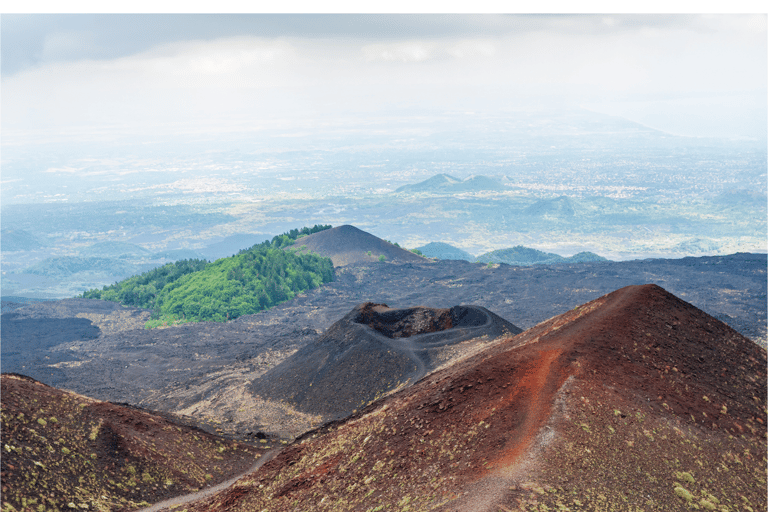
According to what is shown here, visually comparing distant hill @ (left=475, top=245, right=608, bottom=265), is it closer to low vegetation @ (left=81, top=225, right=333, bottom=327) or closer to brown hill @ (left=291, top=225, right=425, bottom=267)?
brown hill @ (left=291, top=225, right=425, bottom=267)

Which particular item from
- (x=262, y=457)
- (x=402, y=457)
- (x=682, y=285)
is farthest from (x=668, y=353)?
(x=682, y=285)

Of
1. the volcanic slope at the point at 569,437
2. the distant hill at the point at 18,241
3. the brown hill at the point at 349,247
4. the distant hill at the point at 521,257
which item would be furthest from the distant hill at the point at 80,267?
the volcanic slope at the point at 569,437

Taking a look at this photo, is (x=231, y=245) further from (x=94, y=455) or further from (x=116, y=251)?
(x=94, y=455)

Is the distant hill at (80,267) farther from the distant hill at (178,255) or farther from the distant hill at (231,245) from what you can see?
the distant hill at (231,245)

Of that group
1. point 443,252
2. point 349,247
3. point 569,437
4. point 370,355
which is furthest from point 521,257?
point 569,437

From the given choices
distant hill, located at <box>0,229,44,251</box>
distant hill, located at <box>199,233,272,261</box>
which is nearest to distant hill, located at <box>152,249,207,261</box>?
distant hill, located at <box>199,233,272,261</box>
